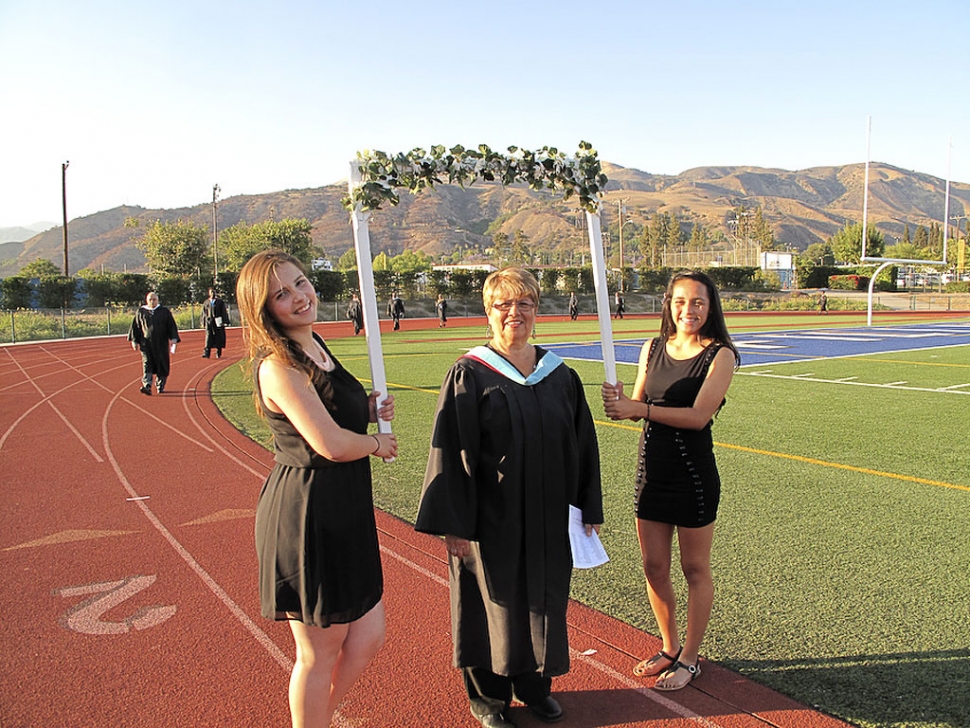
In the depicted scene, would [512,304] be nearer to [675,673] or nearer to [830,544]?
[675,673]

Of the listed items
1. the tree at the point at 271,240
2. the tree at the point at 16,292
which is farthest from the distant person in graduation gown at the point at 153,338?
the tree at the point at 271,240

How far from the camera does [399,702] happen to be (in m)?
3.37

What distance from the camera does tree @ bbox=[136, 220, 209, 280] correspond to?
58156mm

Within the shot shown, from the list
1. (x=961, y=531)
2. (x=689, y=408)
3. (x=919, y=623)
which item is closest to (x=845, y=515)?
(x=961, y=531)

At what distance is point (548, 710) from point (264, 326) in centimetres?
200

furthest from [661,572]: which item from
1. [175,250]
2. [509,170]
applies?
[175,250]

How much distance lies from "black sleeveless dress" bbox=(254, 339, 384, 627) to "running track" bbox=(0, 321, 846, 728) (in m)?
0.91

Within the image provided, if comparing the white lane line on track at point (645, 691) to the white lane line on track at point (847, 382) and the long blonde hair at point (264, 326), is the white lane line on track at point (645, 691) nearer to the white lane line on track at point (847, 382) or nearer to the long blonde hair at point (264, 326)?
the long blonde hair at point (264, 326)

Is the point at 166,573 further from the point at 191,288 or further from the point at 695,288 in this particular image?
the point at 191,288

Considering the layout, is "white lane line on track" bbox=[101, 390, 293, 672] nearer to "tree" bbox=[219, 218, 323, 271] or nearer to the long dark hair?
the long dark hair

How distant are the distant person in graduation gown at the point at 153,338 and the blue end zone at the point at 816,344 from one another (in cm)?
852

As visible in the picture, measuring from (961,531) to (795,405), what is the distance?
595cm

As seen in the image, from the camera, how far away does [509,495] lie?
2.98 metres

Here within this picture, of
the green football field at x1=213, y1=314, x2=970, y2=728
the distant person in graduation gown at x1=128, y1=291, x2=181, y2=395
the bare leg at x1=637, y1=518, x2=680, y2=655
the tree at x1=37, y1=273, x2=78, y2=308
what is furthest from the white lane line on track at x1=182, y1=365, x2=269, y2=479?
the tree at x1=37, y1=273, x2=78, y2=308
